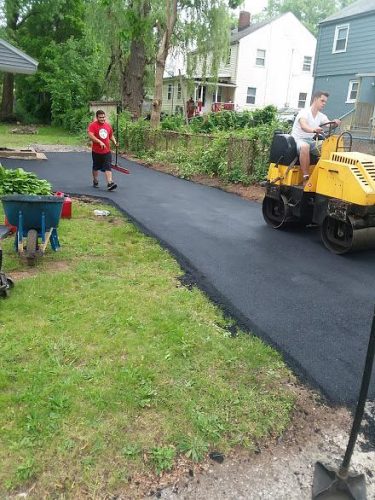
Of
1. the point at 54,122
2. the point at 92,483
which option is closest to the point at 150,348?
the point at 92,483

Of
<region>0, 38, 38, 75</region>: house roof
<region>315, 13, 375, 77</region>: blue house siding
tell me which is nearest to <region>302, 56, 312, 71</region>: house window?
<region>315, 13, 375, 77</region>: blue house siding

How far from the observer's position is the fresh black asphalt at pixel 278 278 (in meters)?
3.38

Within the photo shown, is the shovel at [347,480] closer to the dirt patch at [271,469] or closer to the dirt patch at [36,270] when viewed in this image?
the dirt patch at [271,469]

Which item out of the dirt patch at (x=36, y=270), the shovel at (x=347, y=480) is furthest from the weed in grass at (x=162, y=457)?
the dirt patch at (x=36, y=270)

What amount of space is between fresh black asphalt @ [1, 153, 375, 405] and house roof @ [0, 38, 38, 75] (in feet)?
12.1

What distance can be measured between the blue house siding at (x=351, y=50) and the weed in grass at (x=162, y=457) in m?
20.8

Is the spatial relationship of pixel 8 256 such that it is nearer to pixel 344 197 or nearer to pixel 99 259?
pixel 99 259

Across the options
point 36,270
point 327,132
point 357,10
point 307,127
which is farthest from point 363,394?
point 357,10

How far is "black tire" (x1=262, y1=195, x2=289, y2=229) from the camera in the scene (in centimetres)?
693

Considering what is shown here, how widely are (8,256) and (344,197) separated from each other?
403 centimetres

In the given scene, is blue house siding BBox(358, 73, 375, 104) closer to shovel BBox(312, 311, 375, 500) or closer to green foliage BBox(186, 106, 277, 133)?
green foliage BBox(186, 106, 277, 133)

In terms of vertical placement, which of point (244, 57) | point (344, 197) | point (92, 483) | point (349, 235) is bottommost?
point (92, 483)

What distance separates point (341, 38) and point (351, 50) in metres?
1.11

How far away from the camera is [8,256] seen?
16.7ft
